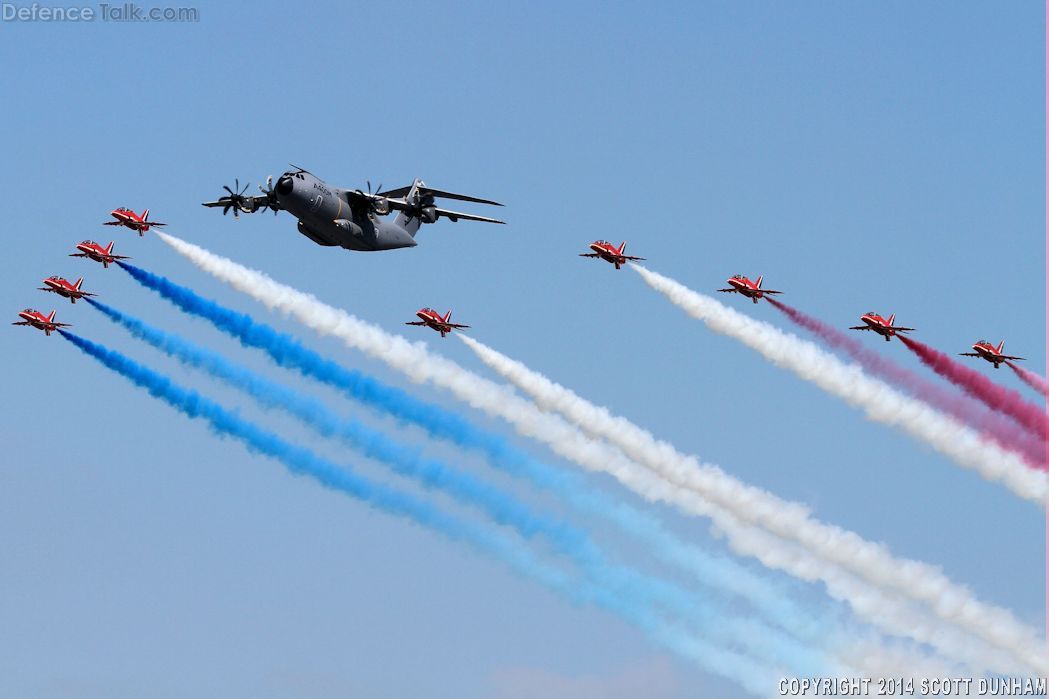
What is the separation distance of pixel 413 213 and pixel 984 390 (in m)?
32.4

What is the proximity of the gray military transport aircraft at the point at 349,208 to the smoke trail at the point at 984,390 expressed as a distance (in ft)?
86.2

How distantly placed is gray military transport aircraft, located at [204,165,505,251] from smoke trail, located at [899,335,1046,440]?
26.3 metres

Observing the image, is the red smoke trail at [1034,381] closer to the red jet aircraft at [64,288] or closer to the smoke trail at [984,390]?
the smoke trail at [984,390]

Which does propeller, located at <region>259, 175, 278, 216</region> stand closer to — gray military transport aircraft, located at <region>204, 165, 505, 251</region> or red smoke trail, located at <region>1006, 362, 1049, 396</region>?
gray military transport aircraft, located at <region>204, 165, 505, 251</region>

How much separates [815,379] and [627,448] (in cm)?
1046

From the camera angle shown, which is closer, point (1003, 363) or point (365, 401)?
point (1003, 363)

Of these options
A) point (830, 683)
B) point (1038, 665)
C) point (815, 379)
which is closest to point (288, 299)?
point (815, 379)

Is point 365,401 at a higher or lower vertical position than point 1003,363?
lower

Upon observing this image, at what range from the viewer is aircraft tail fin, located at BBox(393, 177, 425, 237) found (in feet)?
365

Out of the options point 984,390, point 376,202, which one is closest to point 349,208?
point 376,202

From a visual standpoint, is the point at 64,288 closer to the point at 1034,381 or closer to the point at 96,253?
the point at 96,253

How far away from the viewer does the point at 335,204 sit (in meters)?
106

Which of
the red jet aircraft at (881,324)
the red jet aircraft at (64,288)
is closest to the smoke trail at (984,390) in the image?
the red jet aircraft at (881,324)

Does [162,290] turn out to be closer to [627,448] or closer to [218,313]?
[218,313]
